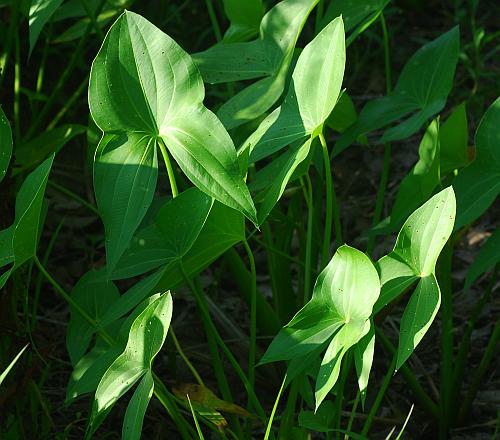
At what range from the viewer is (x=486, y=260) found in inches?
37.1

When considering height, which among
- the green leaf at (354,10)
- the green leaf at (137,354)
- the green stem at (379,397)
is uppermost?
the green leaf at (354,10)

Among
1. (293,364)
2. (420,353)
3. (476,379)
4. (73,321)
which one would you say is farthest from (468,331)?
(73,321)

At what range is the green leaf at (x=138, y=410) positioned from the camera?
77 centimetres

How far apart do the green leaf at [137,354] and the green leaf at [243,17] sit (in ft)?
1.45

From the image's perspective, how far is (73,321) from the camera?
1003 millimetres

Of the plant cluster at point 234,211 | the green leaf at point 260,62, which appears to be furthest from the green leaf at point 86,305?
the green leaf at point 260,62

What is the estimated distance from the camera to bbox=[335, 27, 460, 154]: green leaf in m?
1.12

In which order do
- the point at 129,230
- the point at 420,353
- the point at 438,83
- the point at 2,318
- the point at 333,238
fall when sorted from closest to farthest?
the point at 129,230 < the point at 2,318 < the point at 438,83 < the point at 420,353 < the point at 333,238

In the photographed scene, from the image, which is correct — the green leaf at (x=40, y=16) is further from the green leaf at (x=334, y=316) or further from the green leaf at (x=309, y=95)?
the green leaf at (x=334, y=316)

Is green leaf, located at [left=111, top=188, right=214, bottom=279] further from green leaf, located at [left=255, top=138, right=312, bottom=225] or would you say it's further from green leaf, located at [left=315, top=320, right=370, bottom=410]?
green leaf, located at [left=315, top=320, right=370, bottom=410]

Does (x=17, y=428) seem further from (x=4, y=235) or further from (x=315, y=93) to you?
(x=315, y=93)

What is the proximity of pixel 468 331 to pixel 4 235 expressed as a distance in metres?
0.55

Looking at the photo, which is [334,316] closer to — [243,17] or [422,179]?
[422,179]

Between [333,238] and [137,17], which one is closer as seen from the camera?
[137,17]
